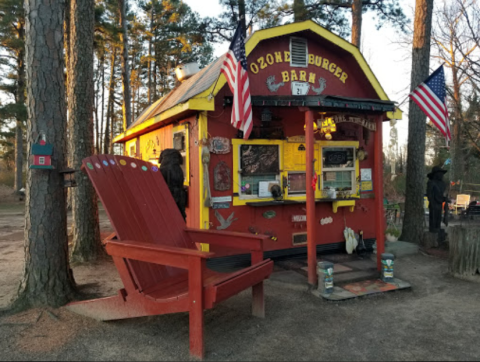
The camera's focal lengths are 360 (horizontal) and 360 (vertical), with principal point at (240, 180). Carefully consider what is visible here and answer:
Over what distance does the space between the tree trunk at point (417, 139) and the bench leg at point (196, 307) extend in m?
6.05

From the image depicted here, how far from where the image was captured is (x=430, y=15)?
782cm

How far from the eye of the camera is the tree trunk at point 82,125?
616 centimetres

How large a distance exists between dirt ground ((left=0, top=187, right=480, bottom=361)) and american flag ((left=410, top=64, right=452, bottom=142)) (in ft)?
8.05

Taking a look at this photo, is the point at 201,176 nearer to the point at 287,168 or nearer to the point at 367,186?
the point at 287,168

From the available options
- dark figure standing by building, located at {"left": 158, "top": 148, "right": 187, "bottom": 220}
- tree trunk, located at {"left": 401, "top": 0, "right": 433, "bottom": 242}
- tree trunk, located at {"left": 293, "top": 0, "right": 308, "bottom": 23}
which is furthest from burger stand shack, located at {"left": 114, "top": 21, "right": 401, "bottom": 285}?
tree trunk, located at {"left": 293, "top": 0, "right": 308, "bottom": 23}

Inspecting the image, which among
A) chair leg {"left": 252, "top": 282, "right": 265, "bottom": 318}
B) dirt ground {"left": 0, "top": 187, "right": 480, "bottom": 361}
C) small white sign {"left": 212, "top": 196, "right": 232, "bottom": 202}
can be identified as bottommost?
dirt ground {"left": 0, "top": 187, "right": 480, "bottom": 361}

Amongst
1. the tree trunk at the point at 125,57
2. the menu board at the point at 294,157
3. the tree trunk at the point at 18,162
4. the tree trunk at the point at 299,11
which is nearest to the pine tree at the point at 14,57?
the tree trunk at the point at 18,162

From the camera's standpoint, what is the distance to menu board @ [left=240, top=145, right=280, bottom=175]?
5.69 meters

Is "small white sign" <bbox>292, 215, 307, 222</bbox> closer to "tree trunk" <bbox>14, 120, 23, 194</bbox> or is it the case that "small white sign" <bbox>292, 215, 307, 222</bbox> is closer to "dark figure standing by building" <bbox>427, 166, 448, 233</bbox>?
"dark figure standing by building" <bbox>427, 166, 448, 233</bbox>

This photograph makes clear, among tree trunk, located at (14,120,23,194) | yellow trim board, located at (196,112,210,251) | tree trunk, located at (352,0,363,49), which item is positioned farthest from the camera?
tree trunk, located at (14,120,23,194)

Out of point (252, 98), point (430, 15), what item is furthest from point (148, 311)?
point (430, 15)

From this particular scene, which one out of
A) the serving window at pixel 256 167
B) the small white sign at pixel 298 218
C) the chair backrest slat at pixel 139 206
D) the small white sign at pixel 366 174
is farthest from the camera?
the small white sign at pixel 366 174

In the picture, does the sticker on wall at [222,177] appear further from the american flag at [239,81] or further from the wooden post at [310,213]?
the wooden post at [310,213]

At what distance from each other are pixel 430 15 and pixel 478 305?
637cm
